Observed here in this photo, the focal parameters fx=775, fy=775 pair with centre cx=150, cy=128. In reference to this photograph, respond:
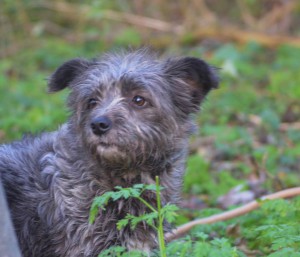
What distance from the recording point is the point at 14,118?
36.3 feet

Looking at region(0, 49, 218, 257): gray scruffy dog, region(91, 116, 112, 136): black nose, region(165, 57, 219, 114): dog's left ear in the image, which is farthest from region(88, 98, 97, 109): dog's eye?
region(165, 57, 219, 114): dog's left ear

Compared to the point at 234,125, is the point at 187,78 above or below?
above

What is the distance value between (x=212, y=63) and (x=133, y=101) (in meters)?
9.39

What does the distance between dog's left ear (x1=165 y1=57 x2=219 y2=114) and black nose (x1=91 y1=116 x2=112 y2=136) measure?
86cm

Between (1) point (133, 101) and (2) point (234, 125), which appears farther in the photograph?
(2) point (234, 125)

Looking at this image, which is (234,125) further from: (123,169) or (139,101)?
(123,169)

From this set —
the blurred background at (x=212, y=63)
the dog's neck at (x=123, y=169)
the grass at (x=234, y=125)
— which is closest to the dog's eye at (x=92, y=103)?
the dog's neck at (x=123, y=169)

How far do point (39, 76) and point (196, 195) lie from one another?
21.0ft

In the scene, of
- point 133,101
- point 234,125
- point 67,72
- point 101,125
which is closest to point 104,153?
point 101,125

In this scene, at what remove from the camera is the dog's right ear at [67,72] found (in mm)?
6812

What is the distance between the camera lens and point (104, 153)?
20.0 ft

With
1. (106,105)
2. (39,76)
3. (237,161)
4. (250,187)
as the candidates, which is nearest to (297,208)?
(106,105)

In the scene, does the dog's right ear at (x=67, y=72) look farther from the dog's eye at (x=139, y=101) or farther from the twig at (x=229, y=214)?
the twig at (x=229, y=214)

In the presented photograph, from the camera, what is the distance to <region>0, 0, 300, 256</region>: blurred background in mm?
10422
